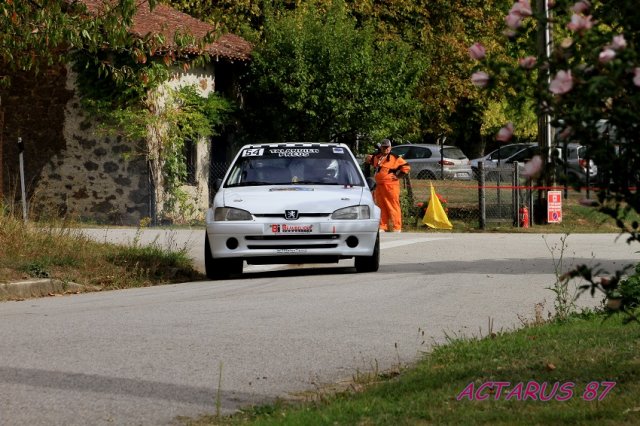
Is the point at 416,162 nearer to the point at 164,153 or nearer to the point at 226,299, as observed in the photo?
the point at 164,153

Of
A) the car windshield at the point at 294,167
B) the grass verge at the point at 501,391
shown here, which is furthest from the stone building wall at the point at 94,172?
the grass verge at the point at 501,391

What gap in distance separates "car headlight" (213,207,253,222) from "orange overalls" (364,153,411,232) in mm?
10642

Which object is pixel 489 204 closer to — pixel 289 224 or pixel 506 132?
pixel 289 224

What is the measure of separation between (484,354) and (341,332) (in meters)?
2.36

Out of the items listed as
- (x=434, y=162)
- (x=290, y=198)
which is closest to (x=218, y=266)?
(x=290, y=198)

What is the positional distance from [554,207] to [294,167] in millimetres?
15968

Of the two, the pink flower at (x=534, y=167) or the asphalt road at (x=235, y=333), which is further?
the asphalt road at (x=235, y=333)

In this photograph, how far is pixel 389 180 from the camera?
2822cm

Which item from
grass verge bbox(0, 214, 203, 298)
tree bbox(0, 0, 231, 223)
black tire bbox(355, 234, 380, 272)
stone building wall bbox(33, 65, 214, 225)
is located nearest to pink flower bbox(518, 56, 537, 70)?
grass verge bbox(0, 214, 203, 298)

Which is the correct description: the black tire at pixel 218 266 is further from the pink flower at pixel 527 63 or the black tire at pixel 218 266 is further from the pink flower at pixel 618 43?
the pink flower at pixel 618 43

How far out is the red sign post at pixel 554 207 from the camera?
33.5 m

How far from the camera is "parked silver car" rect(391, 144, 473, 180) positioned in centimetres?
5203

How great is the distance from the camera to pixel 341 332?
11914 mm

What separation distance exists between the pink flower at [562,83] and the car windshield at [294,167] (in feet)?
41.8
